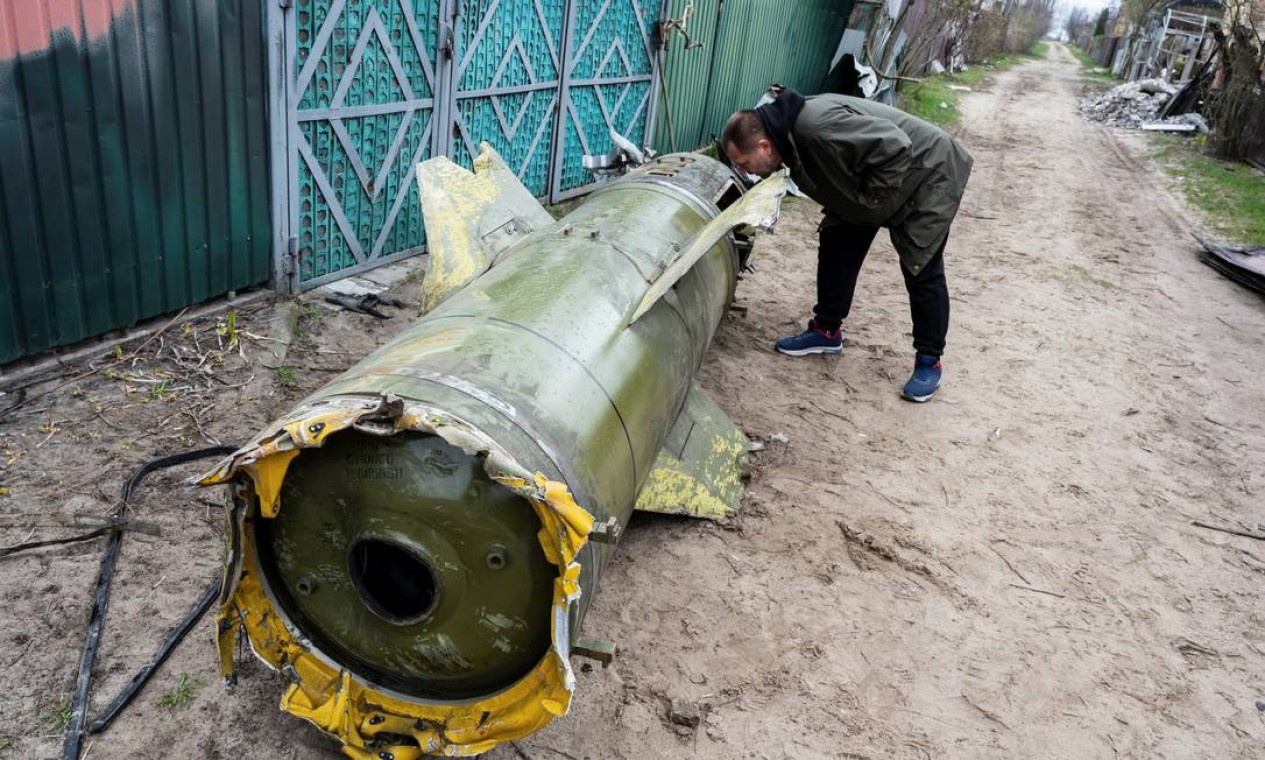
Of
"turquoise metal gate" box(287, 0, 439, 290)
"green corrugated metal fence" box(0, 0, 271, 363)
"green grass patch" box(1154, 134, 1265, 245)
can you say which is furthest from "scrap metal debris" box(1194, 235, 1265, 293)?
"green corrugated metal fence" box(0, 0, 271, 363)

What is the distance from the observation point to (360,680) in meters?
2.08

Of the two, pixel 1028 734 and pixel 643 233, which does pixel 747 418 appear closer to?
pixel 643 233

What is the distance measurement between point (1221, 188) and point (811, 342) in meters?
8.63

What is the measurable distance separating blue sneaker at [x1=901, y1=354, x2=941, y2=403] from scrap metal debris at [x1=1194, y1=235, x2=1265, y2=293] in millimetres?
4191

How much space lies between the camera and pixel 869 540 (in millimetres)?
3285

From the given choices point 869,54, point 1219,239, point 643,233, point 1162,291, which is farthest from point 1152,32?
point 643,233

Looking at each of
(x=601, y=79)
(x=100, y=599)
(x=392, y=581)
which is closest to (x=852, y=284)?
(x=601, y=79)

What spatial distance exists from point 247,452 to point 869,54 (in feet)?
37.5

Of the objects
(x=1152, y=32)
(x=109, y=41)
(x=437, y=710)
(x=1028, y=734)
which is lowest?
(x=1028, y=734)

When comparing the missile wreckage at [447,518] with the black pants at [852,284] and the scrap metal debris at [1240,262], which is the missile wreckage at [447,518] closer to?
the black pants at [852,284]

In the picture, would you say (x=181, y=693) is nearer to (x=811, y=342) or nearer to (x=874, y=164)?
(x=874, y=164)

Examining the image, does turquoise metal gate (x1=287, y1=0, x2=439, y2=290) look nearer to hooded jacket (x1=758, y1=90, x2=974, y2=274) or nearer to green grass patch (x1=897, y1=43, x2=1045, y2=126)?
hooded jacket (x1=758, y1=90, x2=974, y2=274)

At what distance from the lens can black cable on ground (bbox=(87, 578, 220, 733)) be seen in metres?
2.11

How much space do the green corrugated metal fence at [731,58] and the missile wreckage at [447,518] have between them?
486cm
